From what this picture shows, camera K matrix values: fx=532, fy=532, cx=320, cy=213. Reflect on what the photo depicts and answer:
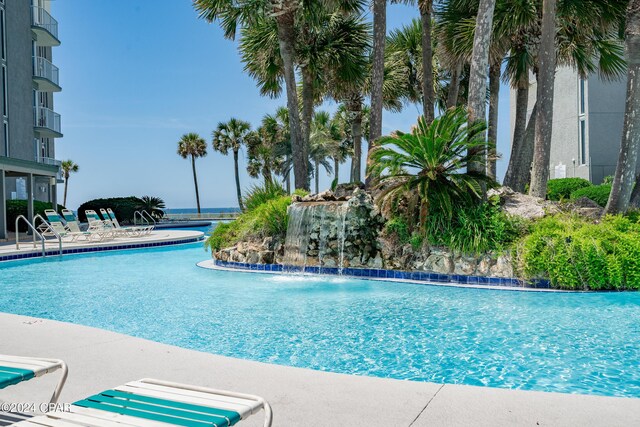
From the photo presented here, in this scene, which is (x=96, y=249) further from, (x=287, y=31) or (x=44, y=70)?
(x=44, y=70)

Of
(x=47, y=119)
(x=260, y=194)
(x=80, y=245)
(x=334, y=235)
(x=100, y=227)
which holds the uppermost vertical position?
(x=47, y=119)

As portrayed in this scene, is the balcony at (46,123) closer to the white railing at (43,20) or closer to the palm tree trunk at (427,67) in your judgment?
the white railing at (43,20)

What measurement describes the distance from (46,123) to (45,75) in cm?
259

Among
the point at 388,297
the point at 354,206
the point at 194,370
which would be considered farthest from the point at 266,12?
the point at 194,370

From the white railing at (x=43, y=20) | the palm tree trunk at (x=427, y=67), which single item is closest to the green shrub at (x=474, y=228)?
the palm tree trunk at (x=427, y=67)

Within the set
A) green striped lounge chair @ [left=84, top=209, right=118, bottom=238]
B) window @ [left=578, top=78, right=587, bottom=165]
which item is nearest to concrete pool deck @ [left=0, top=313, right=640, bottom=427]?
green striped lounge chair @ [left=84, top=209, right=118, bottom=238]

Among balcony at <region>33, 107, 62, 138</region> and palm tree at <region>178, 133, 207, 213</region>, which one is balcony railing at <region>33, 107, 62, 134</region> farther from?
palm tree at <region>178, 133, 207, 213</region>

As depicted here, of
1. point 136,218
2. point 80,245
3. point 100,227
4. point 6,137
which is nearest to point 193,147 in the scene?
point 136,218

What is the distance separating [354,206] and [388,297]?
10.4ft

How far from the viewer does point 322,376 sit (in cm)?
369

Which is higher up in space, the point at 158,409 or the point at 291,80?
the point at 291,80

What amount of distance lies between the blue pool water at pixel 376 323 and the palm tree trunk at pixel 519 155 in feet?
23.0

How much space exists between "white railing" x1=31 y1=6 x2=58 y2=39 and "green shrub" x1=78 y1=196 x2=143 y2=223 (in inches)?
393

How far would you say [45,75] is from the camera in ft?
94.1
